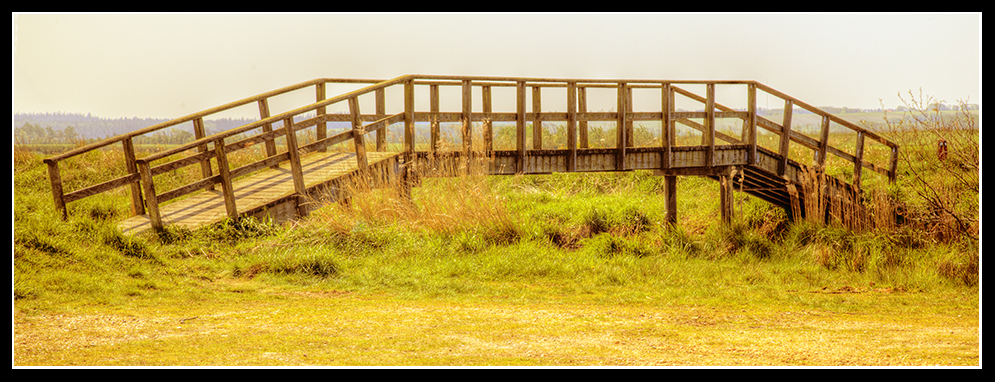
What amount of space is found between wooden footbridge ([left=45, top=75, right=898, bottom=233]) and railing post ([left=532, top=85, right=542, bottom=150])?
23mm

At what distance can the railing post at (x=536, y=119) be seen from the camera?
462 inches

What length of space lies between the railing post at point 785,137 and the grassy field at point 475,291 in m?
2.14

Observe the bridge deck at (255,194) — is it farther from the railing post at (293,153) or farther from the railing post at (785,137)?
the railing post at (785,137)

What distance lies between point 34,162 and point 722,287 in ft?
50.3

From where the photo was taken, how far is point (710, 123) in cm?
1320

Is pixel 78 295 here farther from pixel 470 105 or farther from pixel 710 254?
pixel 710 254

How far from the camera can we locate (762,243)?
420 inches

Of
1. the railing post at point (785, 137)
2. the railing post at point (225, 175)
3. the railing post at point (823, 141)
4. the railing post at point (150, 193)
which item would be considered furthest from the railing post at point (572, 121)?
the railing post at point (150, 193)

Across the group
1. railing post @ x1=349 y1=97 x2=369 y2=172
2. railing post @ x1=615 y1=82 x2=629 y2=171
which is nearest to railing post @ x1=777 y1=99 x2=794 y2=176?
railing post @ x1=615 y1=82 x2=629 y2=171

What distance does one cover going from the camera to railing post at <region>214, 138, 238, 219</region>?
9117 mm

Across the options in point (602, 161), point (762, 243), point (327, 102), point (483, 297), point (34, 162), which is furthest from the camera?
point (34, 162)

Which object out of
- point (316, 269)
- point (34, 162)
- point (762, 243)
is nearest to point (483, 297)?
point (316, 269)

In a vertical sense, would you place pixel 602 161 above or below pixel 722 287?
above

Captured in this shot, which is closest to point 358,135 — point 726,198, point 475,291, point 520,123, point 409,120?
point 409,120
